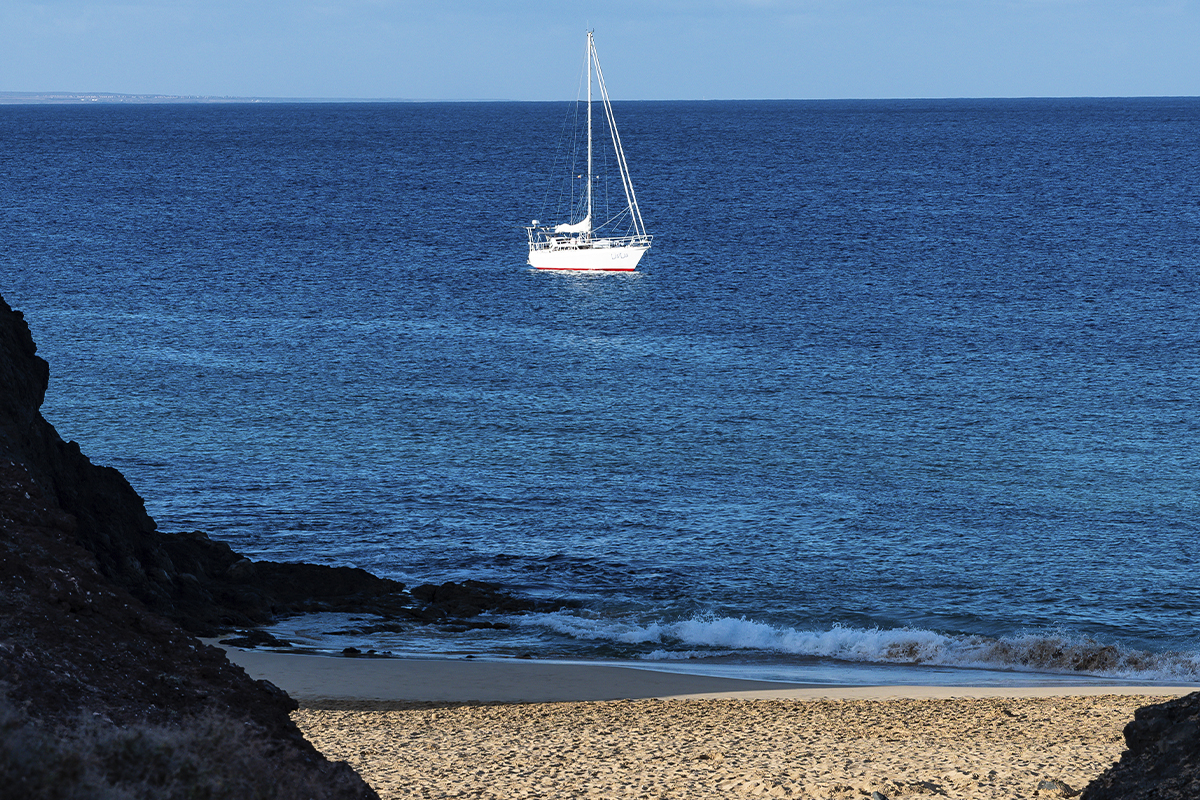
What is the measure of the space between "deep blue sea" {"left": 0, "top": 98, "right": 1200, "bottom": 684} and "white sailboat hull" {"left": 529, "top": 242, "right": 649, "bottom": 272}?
38.5 inches

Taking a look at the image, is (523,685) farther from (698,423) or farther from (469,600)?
(698,423)

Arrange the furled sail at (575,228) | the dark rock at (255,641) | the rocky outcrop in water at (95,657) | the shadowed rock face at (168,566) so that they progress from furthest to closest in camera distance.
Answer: the furled sail at (575,228)
the dark rock at (255,641)
the shadowed rock face at (168,566)
the rocky outcrop in water at (95,657)

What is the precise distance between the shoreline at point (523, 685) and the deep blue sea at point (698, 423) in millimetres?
1404

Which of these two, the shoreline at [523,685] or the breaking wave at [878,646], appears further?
the breaking wave at [878,646]

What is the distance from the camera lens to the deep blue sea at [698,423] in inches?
941

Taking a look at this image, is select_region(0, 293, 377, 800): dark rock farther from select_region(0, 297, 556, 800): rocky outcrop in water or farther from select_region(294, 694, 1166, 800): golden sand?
select_region(294, 694, 1166, 800): golden sand

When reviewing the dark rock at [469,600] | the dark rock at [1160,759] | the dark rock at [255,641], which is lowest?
the dark rock at [469,600]

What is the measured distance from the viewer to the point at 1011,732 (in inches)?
599

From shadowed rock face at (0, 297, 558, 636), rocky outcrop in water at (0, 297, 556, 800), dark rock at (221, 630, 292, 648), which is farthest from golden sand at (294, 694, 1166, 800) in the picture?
shadowed rock face at (0, 297, 558, 636)

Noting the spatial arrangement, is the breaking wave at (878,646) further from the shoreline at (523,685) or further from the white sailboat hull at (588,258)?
the white sailboat hull at (588,258)

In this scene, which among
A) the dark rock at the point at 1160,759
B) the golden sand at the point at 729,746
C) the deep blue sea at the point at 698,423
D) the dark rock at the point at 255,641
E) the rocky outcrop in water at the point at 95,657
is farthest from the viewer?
the deep blue sea at the point at 698,423

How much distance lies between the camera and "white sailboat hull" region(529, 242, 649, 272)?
72688 mm

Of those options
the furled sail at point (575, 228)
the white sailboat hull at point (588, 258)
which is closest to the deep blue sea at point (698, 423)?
the white sailboat hull at point (588, 258)

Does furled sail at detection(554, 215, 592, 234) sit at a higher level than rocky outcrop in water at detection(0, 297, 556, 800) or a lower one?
higher
